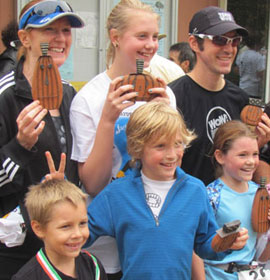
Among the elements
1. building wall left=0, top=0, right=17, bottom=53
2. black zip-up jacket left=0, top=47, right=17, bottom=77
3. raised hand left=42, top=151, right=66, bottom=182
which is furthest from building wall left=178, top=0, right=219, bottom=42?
raised hand left=42, top=151, right=66, bottom=182

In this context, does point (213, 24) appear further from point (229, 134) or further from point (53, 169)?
point (53, 169)

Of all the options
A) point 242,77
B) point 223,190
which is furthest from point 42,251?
point 242,77

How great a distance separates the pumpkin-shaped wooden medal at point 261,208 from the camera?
8.84ft

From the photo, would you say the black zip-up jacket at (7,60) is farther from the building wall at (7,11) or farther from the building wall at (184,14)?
the building wall at (184,14)

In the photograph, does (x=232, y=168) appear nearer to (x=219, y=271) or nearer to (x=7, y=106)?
(x=219, y=271)

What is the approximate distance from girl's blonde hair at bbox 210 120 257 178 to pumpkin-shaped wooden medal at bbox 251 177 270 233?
301 mm

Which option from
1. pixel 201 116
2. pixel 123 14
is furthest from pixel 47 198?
pixel 201 116

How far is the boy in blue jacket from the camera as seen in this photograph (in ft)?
7.35

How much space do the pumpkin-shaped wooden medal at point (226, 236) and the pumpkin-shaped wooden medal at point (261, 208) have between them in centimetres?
57

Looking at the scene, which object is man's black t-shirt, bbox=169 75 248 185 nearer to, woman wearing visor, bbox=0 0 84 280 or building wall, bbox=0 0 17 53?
woman wearing visor, bbox=0 0 84 280

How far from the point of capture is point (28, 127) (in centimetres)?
213

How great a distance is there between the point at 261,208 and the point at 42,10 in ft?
5.15

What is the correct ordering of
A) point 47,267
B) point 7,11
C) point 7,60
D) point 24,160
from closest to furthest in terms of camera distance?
point 47,267, point 24,160, point 7,60, point 7,11

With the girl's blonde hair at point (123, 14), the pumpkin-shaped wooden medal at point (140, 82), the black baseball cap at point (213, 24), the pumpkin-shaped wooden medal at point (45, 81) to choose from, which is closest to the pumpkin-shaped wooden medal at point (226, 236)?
the pumpkin-shaped wooden medal at point (140, 82)
